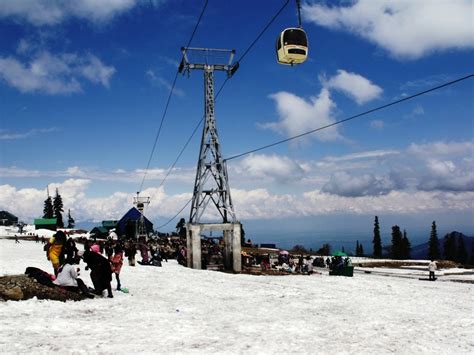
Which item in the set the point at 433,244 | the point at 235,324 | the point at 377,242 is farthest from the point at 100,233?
the point at 433,244

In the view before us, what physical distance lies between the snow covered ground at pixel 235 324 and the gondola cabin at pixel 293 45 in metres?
9.78

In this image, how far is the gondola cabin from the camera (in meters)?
17.9

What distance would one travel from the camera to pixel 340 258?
3341cm

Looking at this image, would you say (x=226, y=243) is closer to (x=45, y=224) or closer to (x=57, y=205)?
(x=45, y=224)

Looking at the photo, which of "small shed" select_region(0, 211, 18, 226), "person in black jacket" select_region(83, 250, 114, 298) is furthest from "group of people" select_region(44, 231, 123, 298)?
"small shed" select_region(0, 211, 18, 226)

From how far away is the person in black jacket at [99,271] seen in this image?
14195 mm

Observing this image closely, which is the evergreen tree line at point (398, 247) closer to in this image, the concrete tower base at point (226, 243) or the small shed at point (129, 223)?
the small shed at point (129, 223)

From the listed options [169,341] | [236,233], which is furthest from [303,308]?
[236,233]

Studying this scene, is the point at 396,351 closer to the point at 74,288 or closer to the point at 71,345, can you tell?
the point at 71,345

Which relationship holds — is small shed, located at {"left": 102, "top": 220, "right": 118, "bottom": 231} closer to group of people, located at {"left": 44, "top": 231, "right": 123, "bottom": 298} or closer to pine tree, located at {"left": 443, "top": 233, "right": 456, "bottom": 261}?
group of people, located at {"left": 44, "top": 231, "right": 123, "bottom": 298}

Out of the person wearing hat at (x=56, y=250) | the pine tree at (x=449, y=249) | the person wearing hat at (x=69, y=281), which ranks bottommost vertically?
the pine tree at (x=449, y=249)

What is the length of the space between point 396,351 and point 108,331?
6353 mm

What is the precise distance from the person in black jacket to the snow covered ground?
60 centimetres

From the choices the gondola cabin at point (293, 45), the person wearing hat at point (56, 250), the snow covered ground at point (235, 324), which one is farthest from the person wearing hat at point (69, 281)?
the gondola cabin at point (293, 45)
